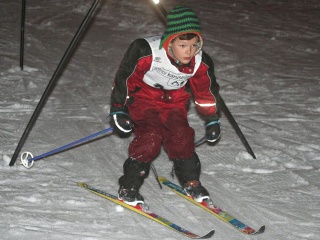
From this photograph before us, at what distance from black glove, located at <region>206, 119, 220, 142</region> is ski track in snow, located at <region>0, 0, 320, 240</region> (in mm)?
466

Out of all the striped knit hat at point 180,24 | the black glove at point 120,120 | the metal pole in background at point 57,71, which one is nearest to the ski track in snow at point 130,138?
the metal pole in background at point 57,71

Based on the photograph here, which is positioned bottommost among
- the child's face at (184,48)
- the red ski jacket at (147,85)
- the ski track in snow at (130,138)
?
the ski track in snow at (130,138)

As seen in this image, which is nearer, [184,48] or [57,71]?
[184,48]

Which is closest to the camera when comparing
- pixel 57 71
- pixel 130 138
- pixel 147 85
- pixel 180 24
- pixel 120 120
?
pixel 180 24

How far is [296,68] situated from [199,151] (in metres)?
3.37

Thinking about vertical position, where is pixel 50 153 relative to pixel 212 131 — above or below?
below

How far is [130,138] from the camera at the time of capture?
606cm

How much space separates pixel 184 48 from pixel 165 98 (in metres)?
0.53

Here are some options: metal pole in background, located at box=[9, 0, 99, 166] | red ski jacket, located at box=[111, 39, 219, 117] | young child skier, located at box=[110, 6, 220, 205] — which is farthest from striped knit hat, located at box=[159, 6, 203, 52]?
metal pole in background, located at box=[9, 0, 99, 166]

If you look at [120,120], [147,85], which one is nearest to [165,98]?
[147,85]

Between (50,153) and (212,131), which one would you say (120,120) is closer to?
(212,131)

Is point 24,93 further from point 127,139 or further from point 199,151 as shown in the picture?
point 199,151

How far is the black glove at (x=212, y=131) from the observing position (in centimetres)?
493

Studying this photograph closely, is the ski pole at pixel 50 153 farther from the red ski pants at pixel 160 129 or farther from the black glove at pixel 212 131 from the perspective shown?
the black glove at pixel 212 131
